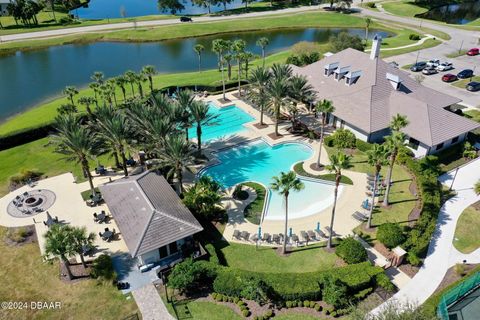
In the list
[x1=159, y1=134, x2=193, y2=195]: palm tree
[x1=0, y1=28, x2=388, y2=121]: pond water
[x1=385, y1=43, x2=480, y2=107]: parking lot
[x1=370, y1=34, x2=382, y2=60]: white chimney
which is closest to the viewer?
[x1=159, y1=134, x2=193, y2=195]: palm tree

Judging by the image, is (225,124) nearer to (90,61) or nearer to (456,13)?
(90,61)

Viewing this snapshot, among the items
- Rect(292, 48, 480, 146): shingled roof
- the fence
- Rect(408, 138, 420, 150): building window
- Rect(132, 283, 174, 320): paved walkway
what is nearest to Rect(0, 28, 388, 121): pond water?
Rect(292, 48, 480, 146): shingled roof

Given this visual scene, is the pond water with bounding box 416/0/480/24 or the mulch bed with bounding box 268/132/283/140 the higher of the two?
the pond water with bounding box 416/0/480/24

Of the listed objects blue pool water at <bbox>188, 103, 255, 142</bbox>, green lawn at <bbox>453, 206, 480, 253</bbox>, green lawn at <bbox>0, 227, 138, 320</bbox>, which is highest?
blue pool water at <bbox>188, 103, 255, 142</bbox>

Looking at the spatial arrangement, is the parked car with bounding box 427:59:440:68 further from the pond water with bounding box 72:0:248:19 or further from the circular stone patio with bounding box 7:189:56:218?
the pond water with bounding box 72:0:248:19

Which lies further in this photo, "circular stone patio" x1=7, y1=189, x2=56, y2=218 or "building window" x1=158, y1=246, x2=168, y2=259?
"circular stone patio" x1=7, y1=189, x2=56, y2=218

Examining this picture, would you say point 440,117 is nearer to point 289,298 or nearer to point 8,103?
point 289,298

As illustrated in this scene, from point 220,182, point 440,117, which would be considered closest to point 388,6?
point 440,117
